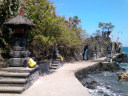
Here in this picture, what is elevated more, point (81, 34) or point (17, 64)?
point (81, 34)

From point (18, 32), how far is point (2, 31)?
2759mm

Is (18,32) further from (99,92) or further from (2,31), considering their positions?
(99,92)

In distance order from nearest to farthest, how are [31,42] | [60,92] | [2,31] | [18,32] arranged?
[60,92], [18,32], [2,31], [31,42]

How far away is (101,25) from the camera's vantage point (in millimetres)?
49062

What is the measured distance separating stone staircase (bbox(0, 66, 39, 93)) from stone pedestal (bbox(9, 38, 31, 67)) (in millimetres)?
371

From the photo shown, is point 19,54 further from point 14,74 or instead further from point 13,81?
point 13,81

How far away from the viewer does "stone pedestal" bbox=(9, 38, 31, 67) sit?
26.2ft

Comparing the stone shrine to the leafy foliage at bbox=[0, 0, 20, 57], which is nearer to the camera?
the stone shrine

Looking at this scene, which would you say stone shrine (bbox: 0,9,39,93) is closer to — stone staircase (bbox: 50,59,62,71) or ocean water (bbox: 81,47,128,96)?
ocean water (bbox: 81,47,128,96)

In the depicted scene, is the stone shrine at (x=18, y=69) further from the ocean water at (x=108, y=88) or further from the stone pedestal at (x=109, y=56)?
the stone pedestal at (x=109, y=56)

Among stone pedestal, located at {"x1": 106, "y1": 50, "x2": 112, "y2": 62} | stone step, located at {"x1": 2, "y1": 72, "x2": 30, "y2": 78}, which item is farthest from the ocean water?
stone pedestal, located at {"x1": 106, "y1": 50, "x2": 112, "y2": 62}

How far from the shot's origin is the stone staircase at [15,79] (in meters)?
6.60

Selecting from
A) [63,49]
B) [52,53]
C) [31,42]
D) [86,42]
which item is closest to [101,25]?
[86,42]

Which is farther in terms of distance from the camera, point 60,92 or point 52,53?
point 52,53
